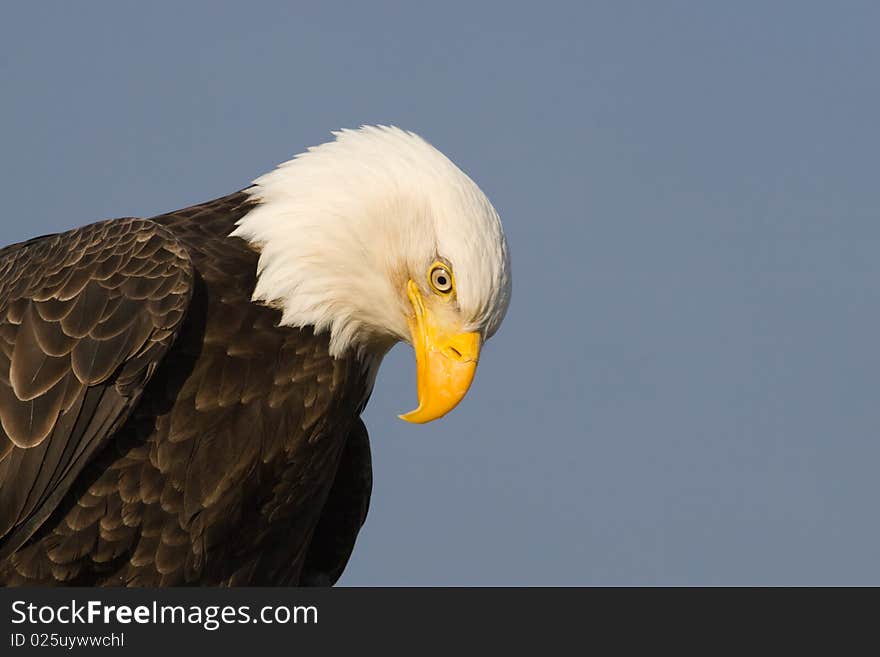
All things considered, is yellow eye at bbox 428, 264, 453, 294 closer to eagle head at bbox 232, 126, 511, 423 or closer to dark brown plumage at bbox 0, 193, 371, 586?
eagle head at bbox 232, 126, 511, 423

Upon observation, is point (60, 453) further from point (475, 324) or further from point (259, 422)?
point (475, 324)

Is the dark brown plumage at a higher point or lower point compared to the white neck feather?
lower

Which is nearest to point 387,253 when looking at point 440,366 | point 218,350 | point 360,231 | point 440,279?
point 360,231

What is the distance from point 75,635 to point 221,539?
80 cm

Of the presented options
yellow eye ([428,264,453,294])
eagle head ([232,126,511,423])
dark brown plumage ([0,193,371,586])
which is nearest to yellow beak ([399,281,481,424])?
eagle head ([232,126,511,423])

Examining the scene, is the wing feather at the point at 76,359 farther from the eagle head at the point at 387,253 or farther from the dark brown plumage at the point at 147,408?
the eagle head at the point at 387,253

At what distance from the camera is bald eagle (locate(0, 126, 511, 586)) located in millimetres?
7098

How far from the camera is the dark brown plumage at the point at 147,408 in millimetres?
7086

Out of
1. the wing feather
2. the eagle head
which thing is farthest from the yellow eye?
the wing feather

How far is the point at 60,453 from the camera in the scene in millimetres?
7074

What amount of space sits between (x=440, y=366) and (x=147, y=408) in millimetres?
1279

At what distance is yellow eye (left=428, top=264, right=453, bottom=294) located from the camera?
7.14 metres

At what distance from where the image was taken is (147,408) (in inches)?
283

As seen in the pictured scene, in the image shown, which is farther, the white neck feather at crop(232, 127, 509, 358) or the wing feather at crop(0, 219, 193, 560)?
the white neck feather at crop(232, 127, 509, 358)
